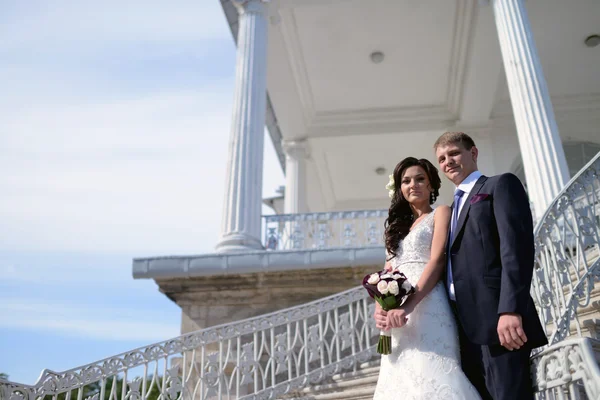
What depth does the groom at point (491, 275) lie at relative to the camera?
211 centimetres

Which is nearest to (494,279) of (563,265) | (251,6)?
(563,265)

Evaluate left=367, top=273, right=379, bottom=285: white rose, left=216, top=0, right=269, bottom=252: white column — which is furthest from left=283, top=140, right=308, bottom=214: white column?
left=367, top=273, right=379, bottom=285: white rose

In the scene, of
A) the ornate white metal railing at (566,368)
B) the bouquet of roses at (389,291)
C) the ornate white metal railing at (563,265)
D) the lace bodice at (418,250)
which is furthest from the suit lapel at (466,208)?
the ornate white metal railing at (563,265)

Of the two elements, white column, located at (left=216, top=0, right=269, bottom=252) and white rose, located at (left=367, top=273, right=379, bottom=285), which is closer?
white rose, located at (left=367, top=273, right=379, bottom=285)

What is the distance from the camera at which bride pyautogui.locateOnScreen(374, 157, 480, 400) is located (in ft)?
7.57

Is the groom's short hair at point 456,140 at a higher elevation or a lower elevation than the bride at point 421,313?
higher

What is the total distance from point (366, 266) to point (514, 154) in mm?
7771

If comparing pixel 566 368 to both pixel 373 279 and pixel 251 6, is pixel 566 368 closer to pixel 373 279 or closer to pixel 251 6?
pixel 373 279

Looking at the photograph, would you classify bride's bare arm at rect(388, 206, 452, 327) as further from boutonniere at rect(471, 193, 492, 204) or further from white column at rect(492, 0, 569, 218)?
white column at rect(492, 0, 569, 218)

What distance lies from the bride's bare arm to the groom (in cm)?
4

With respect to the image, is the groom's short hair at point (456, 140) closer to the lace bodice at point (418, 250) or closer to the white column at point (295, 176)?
the lace bodice at point (418, 250)

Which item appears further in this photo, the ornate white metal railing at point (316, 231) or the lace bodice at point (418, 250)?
the ornate white metal railing at point (316, 231)

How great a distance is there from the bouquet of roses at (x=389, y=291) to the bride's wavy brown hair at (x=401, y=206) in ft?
1.08

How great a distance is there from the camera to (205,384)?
19.9ft
